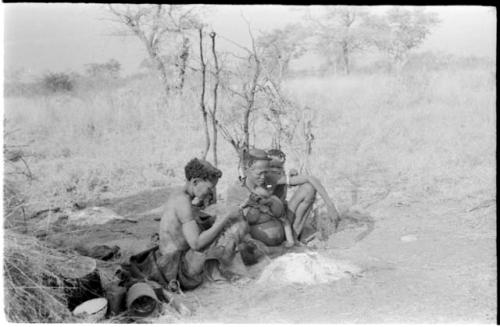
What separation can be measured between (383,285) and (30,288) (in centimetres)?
250

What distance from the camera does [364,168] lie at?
9625mm

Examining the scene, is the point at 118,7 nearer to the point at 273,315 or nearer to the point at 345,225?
the point at 345,225

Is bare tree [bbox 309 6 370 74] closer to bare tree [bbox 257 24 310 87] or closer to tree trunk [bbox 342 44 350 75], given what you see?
tree trunk [bbox 342 44 350 75]

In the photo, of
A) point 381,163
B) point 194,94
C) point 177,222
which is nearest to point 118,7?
point 194,94

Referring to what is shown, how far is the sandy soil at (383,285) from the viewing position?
4707 mm

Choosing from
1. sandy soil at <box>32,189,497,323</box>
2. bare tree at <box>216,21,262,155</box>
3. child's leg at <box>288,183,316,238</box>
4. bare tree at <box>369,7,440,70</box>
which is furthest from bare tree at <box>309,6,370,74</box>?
child's leg at <box>288,183,316,238</box>

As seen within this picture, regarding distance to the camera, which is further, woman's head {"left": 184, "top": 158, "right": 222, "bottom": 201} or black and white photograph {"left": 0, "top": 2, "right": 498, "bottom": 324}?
woman's head {"left": 184, "top": 158, "right": 222, "bottom": 201}

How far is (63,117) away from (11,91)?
329cm

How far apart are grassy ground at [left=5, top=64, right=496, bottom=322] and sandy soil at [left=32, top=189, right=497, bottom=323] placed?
0.01 metres

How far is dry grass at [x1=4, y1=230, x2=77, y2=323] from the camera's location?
4.50 m

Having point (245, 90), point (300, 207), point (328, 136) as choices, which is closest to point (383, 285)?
point (300, 207)

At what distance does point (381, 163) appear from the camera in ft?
31.9

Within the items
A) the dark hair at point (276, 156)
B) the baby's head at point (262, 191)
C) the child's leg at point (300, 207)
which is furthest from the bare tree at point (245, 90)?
the baby's head at point (262, 191)

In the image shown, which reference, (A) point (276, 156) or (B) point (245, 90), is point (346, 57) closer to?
(B) point (245, 90)
